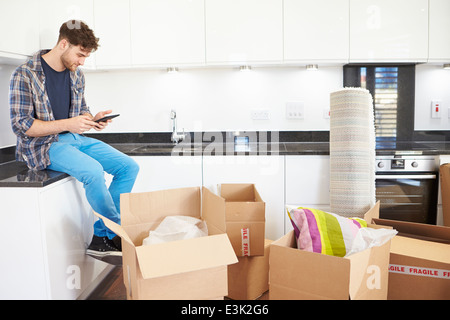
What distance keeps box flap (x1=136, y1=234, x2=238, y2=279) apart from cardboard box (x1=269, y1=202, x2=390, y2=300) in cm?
17

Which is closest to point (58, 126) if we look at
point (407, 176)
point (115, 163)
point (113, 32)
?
point (115, 163)

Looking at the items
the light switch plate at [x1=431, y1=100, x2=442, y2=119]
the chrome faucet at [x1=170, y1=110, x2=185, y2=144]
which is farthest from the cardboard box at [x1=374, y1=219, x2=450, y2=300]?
the chrome faucet at [x1=170, y1=110, x2=185, y2=144]

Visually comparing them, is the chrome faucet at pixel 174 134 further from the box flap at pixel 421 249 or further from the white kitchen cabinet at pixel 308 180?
the box flap at pixel 421 249

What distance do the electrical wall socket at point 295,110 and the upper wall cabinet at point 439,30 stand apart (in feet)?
3.18

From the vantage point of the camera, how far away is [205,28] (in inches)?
115

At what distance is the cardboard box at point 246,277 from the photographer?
6.46 feet

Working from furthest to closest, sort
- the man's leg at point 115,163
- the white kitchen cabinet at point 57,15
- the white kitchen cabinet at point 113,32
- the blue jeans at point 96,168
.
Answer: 1. the white kitchen cabinet at point 113,32
2. the white kitchen cabinet at point 57,15
3. the man's leg at point 115,163
4. the blue jeans at point 96,168

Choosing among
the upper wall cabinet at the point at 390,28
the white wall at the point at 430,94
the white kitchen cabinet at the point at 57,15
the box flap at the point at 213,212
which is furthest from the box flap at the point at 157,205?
the white wall at the point at 430,94

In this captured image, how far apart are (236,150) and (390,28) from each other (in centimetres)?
137

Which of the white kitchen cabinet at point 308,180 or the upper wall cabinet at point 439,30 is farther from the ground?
the upper wall cabinet at point 439,30

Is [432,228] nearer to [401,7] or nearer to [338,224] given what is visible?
[338,224]

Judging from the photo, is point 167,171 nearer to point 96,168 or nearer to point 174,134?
point 174,134

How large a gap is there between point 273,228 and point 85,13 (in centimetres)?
204

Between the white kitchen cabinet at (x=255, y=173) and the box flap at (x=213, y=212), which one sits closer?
the box flap at (x=213, y=212)
